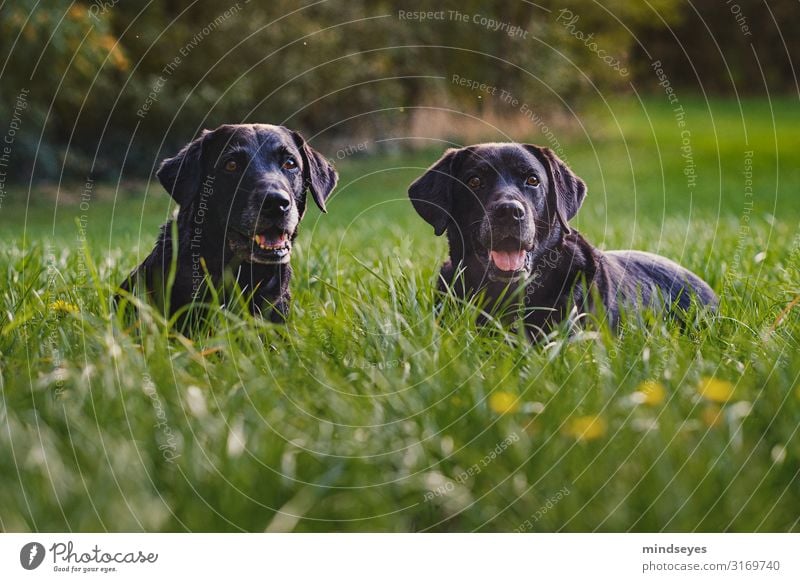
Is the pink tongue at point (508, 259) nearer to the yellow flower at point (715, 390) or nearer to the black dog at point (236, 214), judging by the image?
the black dog at point (236, 214)

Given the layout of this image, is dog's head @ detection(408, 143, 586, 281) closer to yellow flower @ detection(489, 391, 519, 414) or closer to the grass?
the grass

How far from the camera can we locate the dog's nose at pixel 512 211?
4.27 m

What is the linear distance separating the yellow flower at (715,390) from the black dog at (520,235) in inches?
42.0

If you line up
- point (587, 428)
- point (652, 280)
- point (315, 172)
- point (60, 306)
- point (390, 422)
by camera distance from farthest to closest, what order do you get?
point (652, 280)
point (315, 172)
point (60, 306)
point (390, 422)
point (587, 428)

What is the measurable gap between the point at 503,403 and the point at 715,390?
2.39 feet

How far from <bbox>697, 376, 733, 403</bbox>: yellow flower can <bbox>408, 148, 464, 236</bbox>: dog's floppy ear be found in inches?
72.9

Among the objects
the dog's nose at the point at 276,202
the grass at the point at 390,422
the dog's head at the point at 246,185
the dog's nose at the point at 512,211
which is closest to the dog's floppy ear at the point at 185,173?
the dog's head at the point at 246,185

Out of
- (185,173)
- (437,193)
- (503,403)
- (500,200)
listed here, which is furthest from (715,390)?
(185,173)

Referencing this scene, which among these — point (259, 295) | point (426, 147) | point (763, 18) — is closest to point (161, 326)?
point (259, 295)

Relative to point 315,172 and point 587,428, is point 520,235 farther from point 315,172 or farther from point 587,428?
point 587,428

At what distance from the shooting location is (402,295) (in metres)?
4.20

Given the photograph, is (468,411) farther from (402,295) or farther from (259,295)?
(259,295)

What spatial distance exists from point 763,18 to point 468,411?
41355 mm

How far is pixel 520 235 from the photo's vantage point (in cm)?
431
